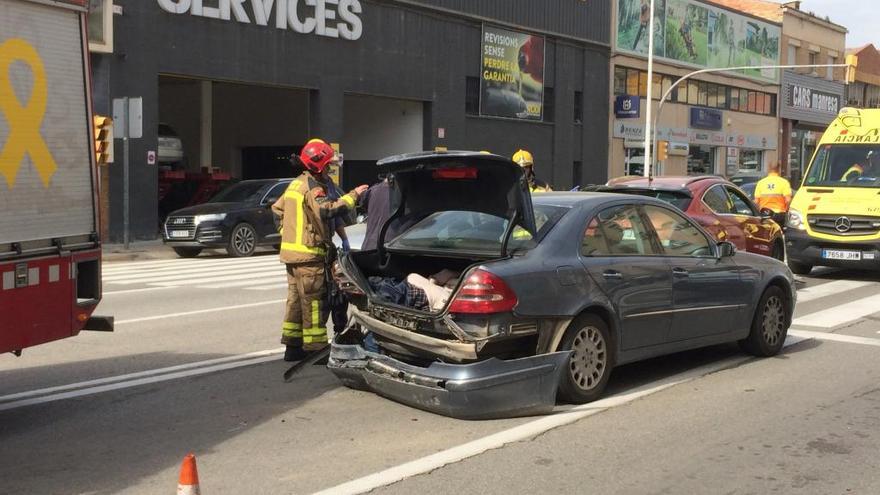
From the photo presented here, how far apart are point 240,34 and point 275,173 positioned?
8.56m

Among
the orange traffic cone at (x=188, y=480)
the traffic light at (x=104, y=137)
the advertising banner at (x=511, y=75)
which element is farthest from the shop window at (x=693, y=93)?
the orange traffic cone at (x=188, y=480)

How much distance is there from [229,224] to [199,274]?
3.95 metres

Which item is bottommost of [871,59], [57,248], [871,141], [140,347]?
[140,347]

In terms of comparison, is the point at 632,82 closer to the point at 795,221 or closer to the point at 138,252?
the point at 138,252

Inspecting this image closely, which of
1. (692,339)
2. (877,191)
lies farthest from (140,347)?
(877,191)

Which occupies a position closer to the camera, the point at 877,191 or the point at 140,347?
the point at 140,347

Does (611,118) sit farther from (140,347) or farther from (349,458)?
(349,458)

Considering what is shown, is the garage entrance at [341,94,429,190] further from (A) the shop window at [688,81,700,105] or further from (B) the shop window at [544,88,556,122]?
(A) the shop window at [688,81,700,105]

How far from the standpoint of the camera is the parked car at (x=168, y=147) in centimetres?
2536

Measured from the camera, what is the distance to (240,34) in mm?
24266

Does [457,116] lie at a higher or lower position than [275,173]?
higher

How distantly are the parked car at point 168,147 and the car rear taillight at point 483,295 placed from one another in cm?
2097

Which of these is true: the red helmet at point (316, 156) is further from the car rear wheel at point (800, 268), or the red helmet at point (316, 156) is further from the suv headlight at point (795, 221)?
the car rear wheel at point (800, 268)

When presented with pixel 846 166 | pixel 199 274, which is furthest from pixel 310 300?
pixel 846 166
